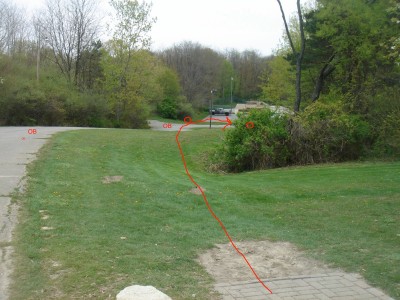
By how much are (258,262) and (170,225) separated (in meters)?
2.06

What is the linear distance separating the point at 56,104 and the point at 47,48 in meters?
19.4

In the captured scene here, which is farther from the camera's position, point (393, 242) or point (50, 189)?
point (50, 189)

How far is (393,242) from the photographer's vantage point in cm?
654

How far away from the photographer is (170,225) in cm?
736

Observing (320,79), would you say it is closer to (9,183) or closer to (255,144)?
(255,144)

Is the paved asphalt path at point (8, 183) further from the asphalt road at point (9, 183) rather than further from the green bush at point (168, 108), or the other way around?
the green bush at point (168, 108)

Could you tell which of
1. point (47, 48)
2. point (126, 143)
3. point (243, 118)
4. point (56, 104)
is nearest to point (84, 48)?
point (47, 48)

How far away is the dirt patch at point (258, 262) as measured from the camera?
5281 mm

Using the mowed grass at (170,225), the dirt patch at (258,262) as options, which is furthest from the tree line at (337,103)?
the dirt patch at (258,262)

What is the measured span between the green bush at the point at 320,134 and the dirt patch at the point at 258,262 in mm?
12800

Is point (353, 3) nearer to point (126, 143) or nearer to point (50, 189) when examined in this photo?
point (126, 143)

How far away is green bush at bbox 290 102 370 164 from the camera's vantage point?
18.7 m

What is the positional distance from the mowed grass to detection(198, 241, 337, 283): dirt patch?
18 cm

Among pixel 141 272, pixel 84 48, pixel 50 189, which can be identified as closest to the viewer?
pixel 141 272
